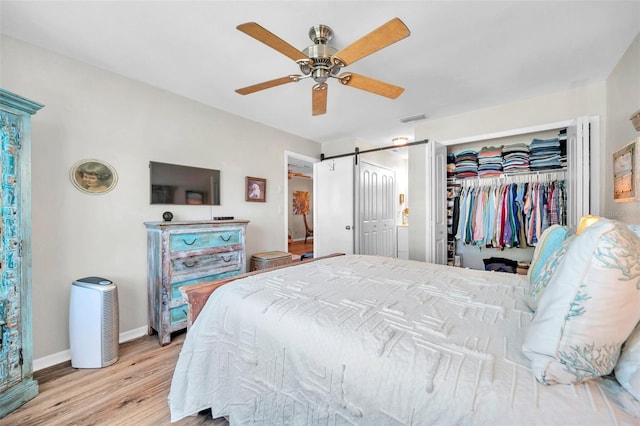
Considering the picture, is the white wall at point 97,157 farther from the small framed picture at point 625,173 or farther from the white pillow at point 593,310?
the small framed picture at point 625,173

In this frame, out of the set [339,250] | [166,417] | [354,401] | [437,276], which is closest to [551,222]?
[437,276]

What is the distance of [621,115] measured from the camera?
2.03 meters

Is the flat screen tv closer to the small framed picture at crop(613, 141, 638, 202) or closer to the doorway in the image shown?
the small framed picture at crop(613, 141, 638, 202)

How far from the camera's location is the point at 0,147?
1493 mm

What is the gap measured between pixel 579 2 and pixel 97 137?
3.61 metres

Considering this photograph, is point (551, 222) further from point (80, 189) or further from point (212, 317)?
point (80, 189)

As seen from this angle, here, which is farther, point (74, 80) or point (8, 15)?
point (74, 80)

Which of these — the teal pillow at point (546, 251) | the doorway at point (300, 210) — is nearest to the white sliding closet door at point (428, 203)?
the teal pillow at point (546, 251)

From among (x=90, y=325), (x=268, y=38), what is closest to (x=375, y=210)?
(x=268, y=38)

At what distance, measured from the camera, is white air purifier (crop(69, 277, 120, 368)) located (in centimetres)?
196

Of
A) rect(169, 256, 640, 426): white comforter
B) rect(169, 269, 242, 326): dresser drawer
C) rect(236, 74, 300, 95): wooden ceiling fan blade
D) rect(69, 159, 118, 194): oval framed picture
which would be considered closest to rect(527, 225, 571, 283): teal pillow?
rect(169, 256, 640, 426): white comforter

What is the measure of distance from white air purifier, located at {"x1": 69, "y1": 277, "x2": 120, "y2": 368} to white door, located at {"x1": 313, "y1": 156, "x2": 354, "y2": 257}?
2.93 m

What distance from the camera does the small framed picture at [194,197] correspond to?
9.21ft

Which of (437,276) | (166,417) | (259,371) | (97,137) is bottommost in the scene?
Answer: (166,417)
